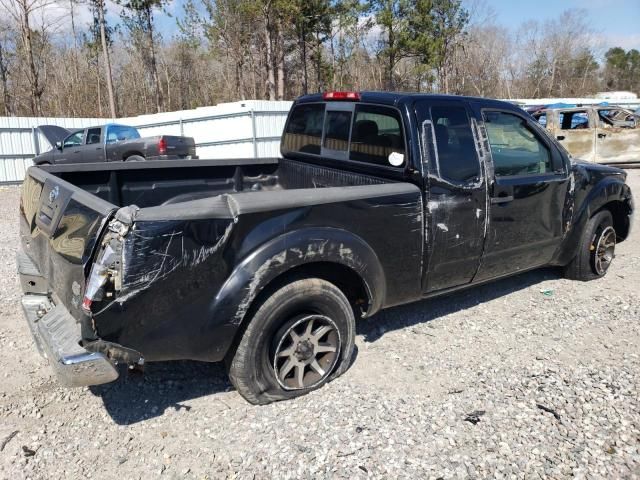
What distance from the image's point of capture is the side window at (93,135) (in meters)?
15.6

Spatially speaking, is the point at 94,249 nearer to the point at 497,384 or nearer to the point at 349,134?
the point at 349,134

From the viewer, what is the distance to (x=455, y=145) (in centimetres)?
379

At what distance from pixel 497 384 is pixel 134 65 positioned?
129ft

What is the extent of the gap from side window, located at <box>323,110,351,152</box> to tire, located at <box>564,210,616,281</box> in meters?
2.64

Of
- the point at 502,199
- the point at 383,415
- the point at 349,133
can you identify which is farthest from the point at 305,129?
the point at 383,415

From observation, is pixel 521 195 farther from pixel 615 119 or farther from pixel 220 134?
pixel 220 134

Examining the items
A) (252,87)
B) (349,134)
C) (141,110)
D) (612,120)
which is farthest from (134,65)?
(349,134)

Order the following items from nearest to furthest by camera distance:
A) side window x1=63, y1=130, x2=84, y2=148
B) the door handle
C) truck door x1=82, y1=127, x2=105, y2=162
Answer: the door handle < truck door x1=82, y1=127, x2=105, y2=162 < side window x1=63, y1=130, x2=84, y2=148

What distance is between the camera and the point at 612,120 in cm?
1437

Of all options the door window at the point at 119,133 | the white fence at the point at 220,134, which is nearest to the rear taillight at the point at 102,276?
the door window at the point at 119,133

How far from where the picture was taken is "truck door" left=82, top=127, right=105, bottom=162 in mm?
15141

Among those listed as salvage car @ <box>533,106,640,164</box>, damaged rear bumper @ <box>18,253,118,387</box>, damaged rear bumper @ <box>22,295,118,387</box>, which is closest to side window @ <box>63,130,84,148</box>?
salvage car @ <box>533,106,640,164</box>

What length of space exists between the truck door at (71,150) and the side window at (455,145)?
14.2m

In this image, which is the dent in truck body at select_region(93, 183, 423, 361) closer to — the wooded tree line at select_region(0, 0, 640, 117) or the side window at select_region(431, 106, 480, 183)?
the side window at select_region(431, 106, 480, 183)
